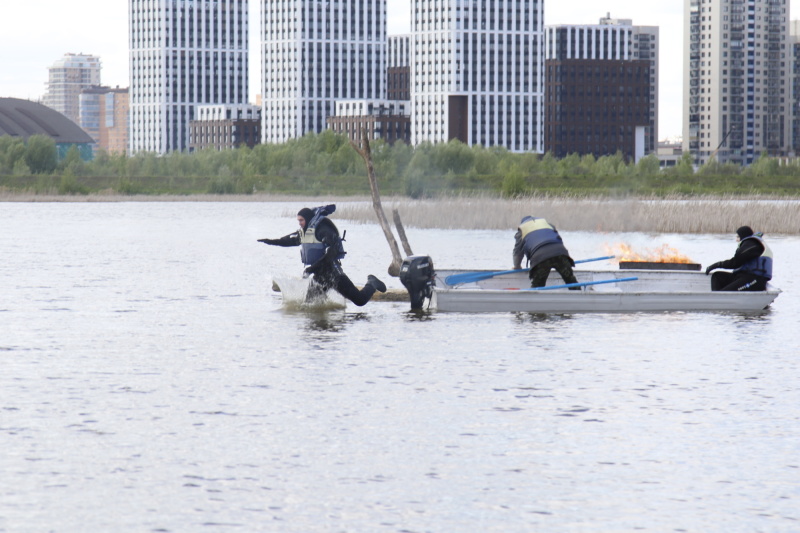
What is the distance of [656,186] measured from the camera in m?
122

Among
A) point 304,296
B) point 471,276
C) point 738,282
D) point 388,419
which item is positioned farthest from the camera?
point 471,276

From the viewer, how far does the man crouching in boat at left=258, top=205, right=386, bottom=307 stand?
81.0ft

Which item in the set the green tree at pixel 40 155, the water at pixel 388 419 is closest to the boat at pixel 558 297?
the water at pixel 388 419

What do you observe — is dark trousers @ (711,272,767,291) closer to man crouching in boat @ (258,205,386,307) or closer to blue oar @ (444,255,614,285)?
blue oar @ (444,255,614,285)

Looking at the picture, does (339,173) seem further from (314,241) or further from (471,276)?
(314,241)

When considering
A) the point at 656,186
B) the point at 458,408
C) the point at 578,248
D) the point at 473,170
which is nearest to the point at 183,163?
the point at 473,170

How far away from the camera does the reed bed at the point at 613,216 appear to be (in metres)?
51.7

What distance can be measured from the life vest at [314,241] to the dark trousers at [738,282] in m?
7.63

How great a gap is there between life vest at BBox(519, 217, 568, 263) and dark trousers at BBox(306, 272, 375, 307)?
10.3ft

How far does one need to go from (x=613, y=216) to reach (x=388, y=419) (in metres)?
41.0

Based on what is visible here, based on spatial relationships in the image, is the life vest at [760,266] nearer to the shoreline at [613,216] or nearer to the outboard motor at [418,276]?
the outboard motor at [418,276]

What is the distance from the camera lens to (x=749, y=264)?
26.2m

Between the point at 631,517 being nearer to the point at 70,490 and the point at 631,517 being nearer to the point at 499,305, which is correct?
the point at 70,490

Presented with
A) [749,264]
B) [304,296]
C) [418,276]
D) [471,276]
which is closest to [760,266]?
[749,264]
